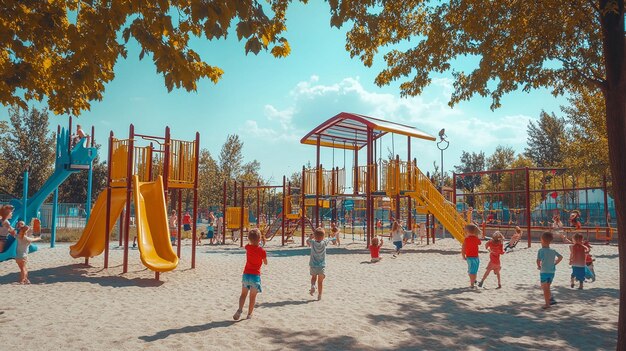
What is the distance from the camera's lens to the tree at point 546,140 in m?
52.7

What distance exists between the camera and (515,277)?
11625mm

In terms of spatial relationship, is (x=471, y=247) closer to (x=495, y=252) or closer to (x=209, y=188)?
(x=495, y=252)

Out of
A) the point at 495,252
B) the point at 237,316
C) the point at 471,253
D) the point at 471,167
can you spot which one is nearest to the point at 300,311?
the point at 237,316

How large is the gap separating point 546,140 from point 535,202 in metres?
18.8

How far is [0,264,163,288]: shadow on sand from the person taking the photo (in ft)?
33.8

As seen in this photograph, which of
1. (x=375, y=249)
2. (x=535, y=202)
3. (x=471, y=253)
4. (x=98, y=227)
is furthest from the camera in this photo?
(x=535, y=202)

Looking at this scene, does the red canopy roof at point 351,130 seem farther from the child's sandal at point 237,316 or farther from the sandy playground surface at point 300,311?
the child's sandal at point 237,316

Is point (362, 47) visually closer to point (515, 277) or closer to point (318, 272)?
point (318, 272)

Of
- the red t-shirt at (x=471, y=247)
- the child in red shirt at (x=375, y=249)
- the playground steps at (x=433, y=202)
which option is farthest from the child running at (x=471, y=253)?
the playground steps at (x=433, y=202)

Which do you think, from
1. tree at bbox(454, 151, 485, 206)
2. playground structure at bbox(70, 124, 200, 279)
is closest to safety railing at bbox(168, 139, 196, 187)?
playground structure at bbox(70, 124, 200, 279)

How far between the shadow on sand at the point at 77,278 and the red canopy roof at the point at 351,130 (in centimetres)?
1234

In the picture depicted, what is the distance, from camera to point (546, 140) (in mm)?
54781

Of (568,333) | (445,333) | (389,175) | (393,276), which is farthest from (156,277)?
(389,175)

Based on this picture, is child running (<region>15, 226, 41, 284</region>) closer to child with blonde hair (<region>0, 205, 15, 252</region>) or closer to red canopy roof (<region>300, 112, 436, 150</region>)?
child with blonde hair (<region>0, 205, 15, 252</region>)
